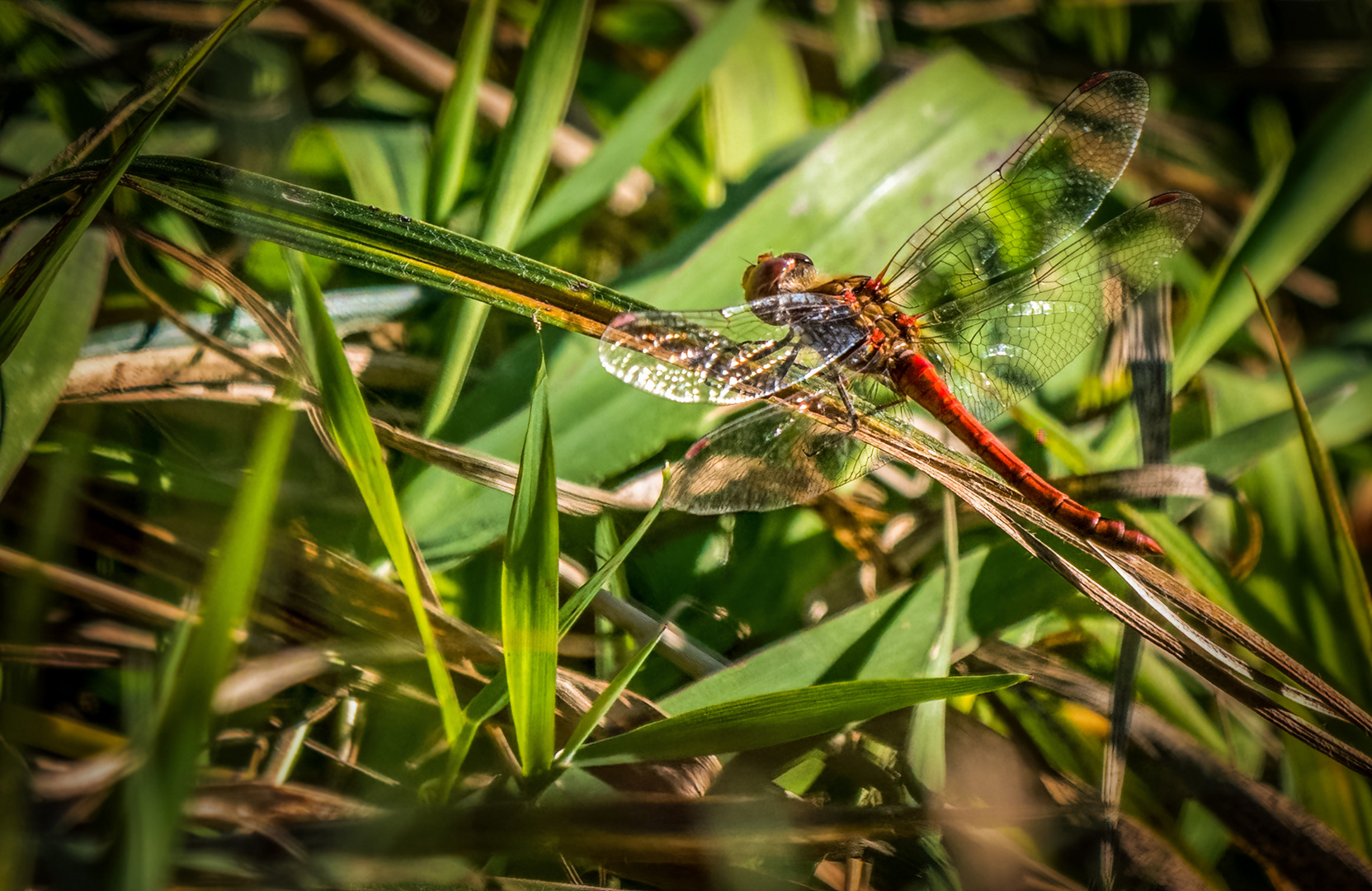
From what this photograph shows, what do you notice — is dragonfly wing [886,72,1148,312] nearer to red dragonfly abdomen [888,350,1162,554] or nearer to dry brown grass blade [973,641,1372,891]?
red dragonfly abdomen [888,350,1162,554]

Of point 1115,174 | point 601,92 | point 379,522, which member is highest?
point 601,92

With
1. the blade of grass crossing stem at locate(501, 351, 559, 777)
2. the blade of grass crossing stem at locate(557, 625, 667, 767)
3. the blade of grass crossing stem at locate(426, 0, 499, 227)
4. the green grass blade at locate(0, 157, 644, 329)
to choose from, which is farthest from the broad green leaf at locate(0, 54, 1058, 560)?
the blade of grass crossing stem at locate(426, 0, 499, 227)

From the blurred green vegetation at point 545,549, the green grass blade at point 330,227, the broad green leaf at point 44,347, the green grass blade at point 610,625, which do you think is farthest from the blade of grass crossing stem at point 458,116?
the green grass blade at point 610,625

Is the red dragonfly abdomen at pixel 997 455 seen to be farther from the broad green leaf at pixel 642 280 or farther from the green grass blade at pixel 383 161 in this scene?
the green grass blade at pixel 383 161

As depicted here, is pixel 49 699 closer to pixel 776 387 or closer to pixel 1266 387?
pixel 776 387

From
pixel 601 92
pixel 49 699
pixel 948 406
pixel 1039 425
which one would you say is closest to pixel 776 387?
pixel 948 406

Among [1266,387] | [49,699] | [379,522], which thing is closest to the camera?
[379,522]

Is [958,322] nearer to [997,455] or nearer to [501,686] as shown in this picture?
[997,455]
